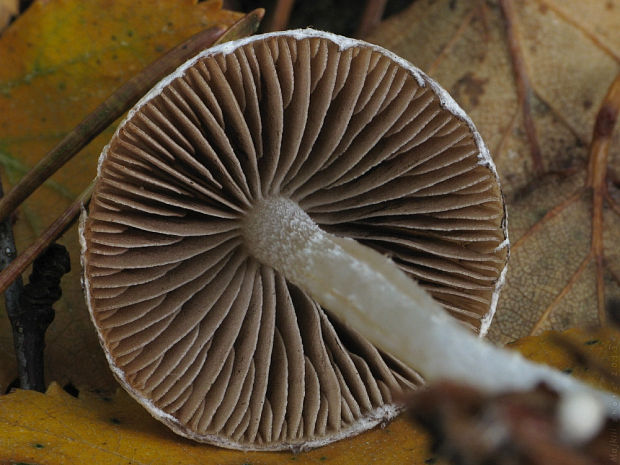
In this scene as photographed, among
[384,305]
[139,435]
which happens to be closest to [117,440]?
[139,435]

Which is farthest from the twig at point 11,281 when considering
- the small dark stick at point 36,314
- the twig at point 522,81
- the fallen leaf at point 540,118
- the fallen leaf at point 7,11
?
the twig at point 522,81

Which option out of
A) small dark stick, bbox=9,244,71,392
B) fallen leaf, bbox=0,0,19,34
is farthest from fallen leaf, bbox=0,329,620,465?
fallen leaf, bbox=0,0,19,34

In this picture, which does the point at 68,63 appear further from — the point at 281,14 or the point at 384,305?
the point at 384,305

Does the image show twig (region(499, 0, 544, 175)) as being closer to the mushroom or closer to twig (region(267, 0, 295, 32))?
the mushroom

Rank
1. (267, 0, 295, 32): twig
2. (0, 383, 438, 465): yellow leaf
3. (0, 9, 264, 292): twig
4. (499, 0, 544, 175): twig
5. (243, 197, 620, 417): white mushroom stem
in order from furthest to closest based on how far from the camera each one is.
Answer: (267, 0, 295, 32): twig, (499, 0, 544, 175): twig, (0, 9, 264, 292): twig, (0, 383, 438, 465): yellow leaf, (243, 197, 620, 417): white mushroom stem

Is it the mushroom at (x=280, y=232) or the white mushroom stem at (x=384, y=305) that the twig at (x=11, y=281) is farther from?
the white mushroom stem at (x=384, y=305)

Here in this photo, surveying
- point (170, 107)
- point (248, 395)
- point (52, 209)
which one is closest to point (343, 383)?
point (248, 395)
